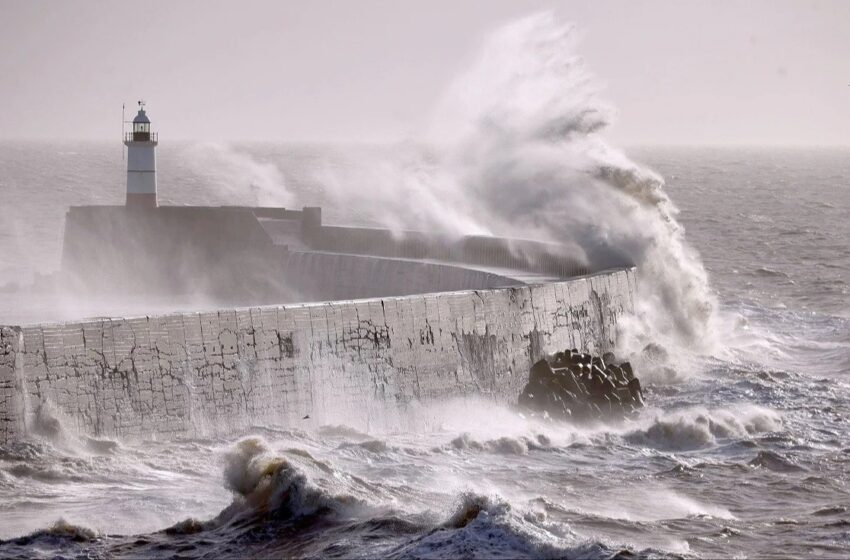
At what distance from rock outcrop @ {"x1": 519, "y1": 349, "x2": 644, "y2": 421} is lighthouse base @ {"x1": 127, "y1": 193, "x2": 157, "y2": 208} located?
11211 millimetres

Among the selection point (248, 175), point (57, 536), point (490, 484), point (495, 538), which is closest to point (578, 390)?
point (490, 484)

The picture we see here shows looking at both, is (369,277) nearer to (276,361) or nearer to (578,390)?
(578,390)

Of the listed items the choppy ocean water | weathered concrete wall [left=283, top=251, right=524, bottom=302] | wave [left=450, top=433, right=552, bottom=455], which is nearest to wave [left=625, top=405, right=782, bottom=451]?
the choppy ocean water

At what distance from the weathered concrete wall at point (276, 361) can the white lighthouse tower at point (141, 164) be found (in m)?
10.8

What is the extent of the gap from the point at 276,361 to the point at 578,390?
13.3 feet

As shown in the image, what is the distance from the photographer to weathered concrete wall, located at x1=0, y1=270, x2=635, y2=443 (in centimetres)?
1211

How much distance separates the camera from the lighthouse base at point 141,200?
25.0 metres

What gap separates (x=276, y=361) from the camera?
543 inches

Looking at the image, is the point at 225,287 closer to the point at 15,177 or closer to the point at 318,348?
the point at 318,348

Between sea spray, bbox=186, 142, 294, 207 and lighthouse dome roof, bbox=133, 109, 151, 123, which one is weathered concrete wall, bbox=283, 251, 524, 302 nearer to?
lighthouse dome roof, bbox=133, 109, 151, 123

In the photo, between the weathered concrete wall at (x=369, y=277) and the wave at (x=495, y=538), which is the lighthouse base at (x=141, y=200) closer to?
the weathered concrete wall at (x=369, y=277)

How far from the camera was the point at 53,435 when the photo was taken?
11836 millimetres

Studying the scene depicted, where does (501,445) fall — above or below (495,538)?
above

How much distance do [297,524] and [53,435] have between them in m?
3.13
